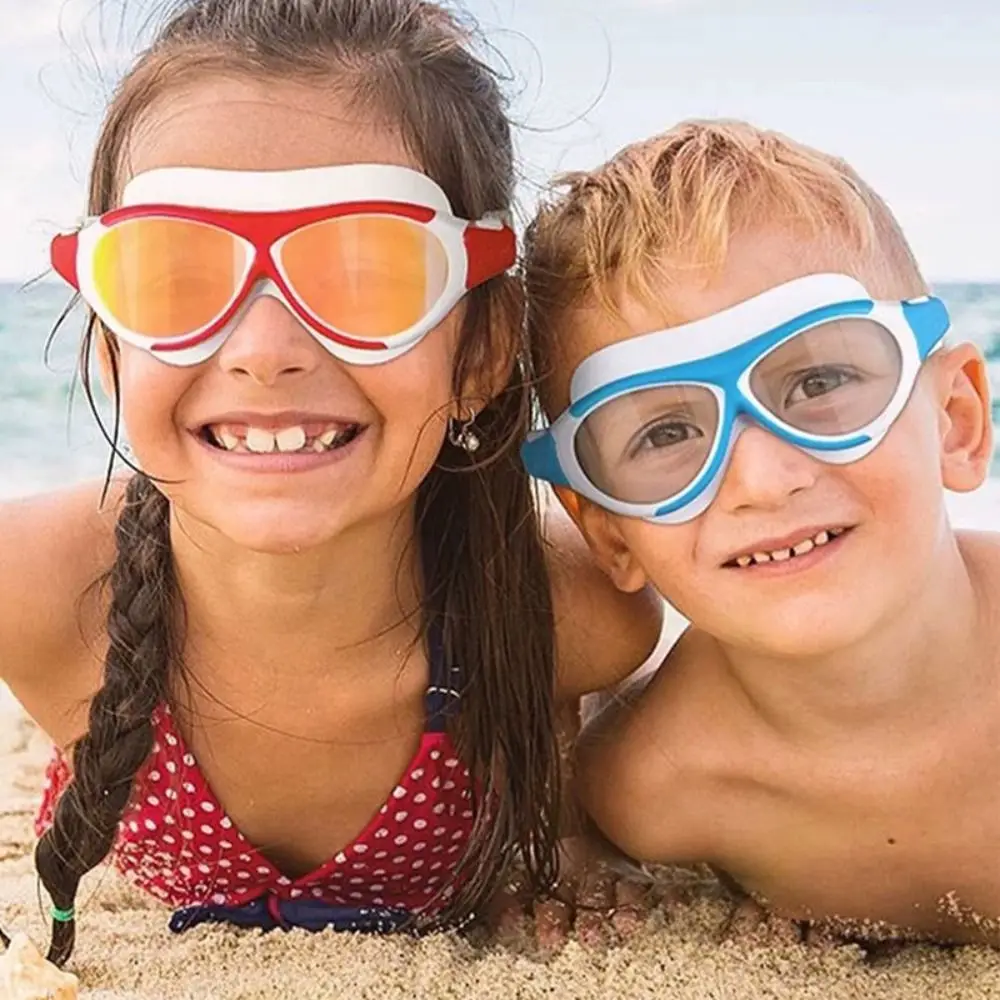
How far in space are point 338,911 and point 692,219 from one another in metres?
1.45

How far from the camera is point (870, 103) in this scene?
47.5 ft

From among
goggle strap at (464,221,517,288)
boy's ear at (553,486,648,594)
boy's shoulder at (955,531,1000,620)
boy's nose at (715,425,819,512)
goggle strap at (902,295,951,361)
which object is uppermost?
goggle strap at (464,221,517,288)

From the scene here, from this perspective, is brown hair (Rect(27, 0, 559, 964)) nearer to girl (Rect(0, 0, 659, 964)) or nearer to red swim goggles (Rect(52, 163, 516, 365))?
girl (Rect(0, 0, 659, 964))

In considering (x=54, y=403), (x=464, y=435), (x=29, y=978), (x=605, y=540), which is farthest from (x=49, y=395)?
(x=29, y=978)

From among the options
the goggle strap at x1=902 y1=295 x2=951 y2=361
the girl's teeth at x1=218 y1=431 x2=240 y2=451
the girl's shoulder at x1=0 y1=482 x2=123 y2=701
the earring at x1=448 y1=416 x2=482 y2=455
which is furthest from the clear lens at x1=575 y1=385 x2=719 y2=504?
the girl's shoulder at x1=0 y1=482 x2=123 y2=701

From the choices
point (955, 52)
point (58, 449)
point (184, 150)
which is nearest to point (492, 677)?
point (184, 150)

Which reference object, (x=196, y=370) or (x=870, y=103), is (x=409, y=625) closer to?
(x=196, y=370)

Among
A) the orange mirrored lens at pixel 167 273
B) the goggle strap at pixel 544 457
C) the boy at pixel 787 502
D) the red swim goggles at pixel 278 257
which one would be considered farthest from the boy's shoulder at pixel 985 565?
the orange mirrored lens at pixel 167 273

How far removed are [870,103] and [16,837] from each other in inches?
501

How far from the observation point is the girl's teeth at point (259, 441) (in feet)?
7.55

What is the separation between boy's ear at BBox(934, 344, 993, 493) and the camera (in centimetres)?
248

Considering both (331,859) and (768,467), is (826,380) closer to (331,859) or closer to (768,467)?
(768,467)

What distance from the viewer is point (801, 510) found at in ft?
7.57

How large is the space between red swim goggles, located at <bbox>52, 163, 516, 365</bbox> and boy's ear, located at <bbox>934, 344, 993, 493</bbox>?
86cm
